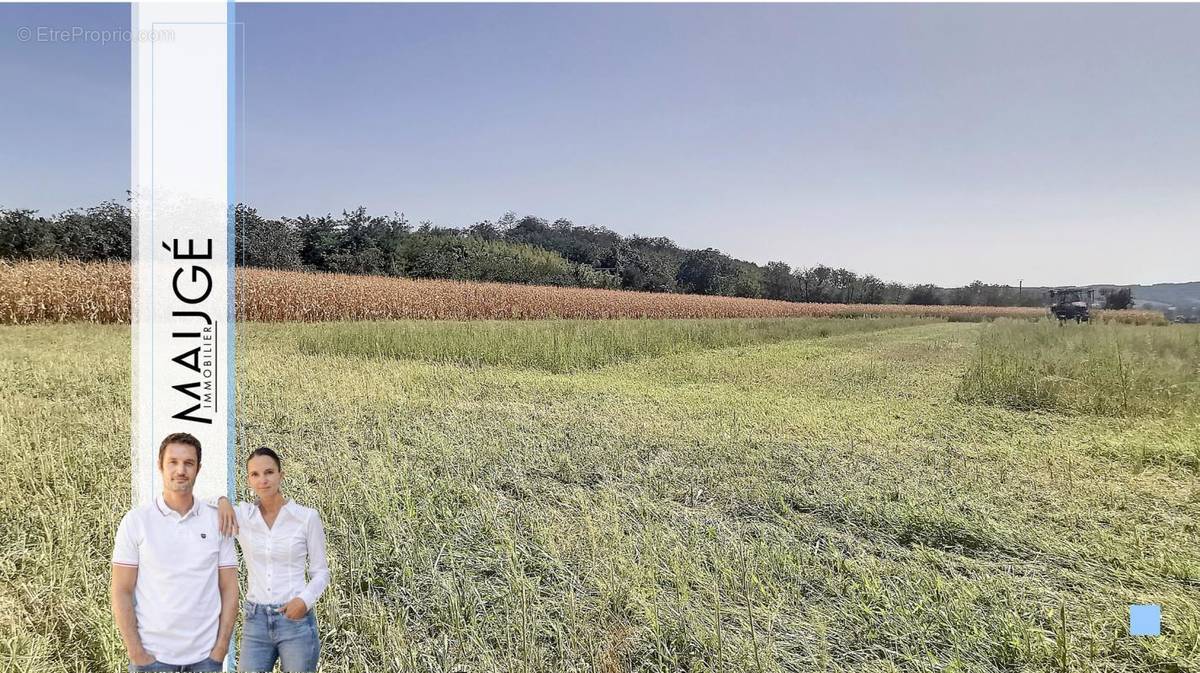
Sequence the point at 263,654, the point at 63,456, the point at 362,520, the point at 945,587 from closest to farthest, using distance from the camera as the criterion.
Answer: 1. the point at 263,654
2. the point at 945,587
3. the point at 362,520
4. the point at 63,456

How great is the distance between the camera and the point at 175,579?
0.72 m

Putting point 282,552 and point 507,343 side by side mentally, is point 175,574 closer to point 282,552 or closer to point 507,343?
point 282,552

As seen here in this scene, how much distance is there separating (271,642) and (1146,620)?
199cm

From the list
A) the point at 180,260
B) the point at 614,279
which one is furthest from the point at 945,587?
the point at 614,279

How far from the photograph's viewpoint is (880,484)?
2664 mm

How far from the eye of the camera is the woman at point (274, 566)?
0.76 meters

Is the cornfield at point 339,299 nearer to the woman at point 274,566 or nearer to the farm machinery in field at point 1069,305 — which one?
the farm machinery in field at point 1069,305

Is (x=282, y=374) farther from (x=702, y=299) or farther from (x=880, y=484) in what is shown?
(x=702, y=299)

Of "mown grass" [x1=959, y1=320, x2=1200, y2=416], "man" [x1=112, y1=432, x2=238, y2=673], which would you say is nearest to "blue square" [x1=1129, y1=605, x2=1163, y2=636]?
"man" [x1=112, y1=432, x2=238, y2=673]

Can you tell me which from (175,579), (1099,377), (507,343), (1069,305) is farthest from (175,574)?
(1069,305)

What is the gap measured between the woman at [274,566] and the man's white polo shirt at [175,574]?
3 centimetres

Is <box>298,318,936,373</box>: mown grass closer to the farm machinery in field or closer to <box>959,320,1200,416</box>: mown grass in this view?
<box>959,320,1200,416</box>: mown grass

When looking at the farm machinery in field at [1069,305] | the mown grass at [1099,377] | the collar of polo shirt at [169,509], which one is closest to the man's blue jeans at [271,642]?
the collar of polo shirt at [169,509]

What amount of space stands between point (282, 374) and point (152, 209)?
12.6 feet
